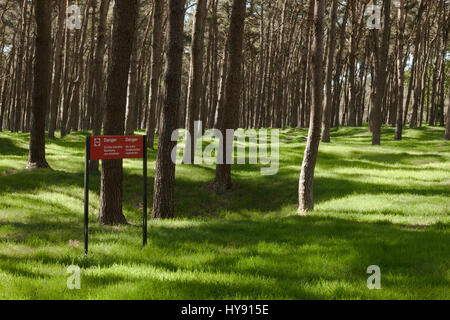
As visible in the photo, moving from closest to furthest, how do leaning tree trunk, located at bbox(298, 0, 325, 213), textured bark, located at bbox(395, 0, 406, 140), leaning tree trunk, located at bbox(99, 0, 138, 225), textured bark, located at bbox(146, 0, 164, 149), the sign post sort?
the sign post < leaning tree trunk, located at bbox(99, 0, 138, 225) < leaning tree trunk, located at bbox(298, 0, 325, 213) < textured bark, located at bbox(146, 0, 164, 149) < textured bark, located at bbox(395, 0, 406, 140)

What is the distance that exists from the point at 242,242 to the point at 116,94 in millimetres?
4294

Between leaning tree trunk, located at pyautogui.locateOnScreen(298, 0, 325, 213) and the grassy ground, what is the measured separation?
663mm

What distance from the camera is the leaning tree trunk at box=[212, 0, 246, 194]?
13.2 m

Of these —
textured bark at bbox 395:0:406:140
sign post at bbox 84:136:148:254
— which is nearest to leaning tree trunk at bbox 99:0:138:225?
sign post at bbox 84:136:148:254

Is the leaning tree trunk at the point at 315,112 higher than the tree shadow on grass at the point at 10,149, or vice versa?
the leaning tree trunk at the point at 315,112

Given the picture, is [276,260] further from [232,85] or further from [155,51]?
[155,51]

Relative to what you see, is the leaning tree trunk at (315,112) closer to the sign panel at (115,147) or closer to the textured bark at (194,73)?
the sign panel at (115,147)

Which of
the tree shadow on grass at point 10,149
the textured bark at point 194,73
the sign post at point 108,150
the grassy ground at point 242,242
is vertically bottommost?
the grassy ground at point 242,242

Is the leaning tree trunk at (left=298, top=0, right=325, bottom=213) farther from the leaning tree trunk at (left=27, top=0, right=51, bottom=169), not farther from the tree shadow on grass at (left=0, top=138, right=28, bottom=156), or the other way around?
the tree shadow on grass at (left=0, top=138, right=28, bottom=156)

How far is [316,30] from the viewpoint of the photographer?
9867 mm

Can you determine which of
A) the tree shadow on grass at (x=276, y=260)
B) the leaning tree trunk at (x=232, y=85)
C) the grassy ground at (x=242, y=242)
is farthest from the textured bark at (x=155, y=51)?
the tree shadow on grass at (x=276, y=260)

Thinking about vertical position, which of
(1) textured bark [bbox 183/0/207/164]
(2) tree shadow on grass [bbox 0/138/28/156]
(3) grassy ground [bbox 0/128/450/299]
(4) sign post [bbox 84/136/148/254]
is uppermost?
(1) textured bark [bbox 183/0/207/164]

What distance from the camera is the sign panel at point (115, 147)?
6.51m

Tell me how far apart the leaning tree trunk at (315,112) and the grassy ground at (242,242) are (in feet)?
2.18
